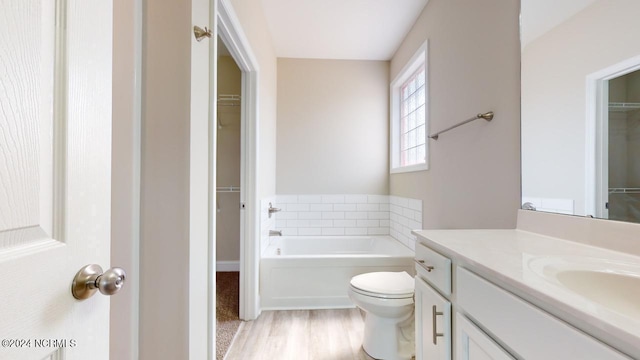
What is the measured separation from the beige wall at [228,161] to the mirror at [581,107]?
297 cm

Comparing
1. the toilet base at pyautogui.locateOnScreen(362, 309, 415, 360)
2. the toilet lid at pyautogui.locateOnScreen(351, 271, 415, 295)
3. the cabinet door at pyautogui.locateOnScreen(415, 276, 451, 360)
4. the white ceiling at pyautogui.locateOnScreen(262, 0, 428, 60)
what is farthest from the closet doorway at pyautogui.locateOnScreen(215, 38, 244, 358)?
the cabinet door at pyautogui.locateOnScreen(415, 276, 451, 360)

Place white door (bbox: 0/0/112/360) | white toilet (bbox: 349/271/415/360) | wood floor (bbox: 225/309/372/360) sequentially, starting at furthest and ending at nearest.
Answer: wood floor (bbox: 225/309/372/360), white toilet (bbox: 349/271/415/360), white door (bbox: 0/0/112/360)

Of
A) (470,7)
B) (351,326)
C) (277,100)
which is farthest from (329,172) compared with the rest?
(470,7)

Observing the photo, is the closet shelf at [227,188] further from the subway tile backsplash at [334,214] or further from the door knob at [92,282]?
the door knob at [92,282]

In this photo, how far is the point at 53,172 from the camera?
0.44 meters

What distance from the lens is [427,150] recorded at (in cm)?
225

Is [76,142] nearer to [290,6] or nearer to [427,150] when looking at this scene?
[427,150]

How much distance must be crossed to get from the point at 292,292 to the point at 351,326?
590mm

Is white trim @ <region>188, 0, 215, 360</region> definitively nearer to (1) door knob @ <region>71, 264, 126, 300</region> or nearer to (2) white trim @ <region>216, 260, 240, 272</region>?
(1) door knob @ <region>71, 264, 126, 300</region>

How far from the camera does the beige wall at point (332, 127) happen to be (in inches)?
131

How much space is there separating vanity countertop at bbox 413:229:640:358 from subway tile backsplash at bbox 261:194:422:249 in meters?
2.15

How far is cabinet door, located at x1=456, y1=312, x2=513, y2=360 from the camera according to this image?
67 centimetres

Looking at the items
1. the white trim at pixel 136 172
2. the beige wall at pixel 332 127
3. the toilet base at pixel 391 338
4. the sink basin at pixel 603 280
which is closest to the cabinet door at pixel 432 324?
the sink basin at pixel 603 280

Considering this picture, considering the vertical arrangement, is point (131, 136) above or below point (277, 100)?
below
